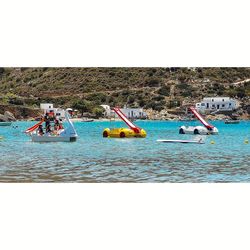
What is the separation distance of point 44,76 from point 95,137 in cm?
121

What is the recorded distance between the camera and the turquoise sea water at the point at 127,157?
1144 centimetres

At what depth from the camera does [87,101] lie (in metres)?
12.2

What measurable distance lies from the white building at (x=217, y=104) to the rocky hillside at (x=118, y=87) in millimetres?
78

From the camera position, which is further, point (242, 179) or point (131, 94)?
point (131, 94)

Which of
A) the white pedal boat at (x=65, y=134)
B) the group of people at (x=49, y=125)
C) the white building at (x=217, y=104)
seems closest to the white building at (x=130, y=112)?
the white pedal boat at (x=65, y=134)

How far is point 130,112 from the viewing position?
12.1 metres

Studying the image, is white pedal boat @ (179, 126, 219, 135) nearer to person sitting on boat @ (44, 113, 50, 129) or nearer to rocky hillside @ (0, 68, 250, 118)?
rocky hillside @ (0, 68, 250, 118)

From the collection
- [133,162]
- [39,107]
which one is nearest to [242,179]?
[133,162]

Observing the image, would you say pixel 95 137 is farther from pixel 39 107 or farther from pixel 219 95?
pixel 219 95

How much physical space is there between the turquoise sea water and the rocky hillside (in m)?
0.33

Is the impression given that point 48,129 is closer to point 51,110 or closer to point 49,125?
point 49,125

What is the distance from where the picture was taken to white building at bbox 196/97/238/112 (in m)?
12.1

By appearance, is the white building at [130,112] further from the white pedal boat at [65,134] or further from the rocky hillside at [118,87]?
the white pedal boat at [65,134]

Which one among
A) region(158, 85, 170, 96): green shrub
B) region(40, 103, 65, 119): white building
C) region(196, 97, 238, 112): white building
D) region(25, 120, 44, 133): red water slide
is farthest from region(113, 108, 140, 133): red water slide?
region(25, 120, 44, 133): red water slide
